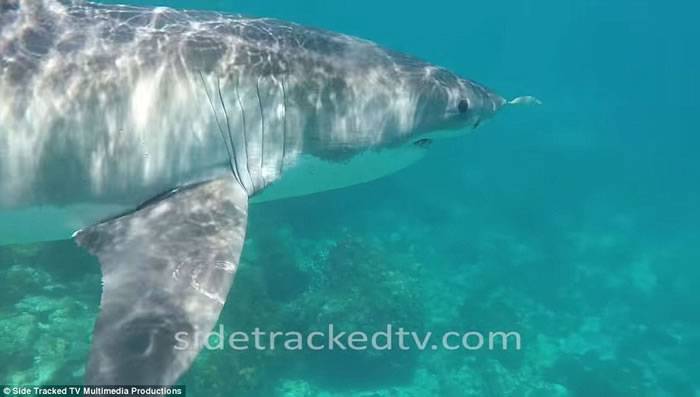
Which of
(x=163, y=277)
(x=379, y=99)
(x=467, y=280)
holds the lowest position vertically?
(x=467, y=280)

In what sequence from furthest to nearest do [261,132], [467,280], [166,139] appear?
[467,280] → [261,132] → [166,139]

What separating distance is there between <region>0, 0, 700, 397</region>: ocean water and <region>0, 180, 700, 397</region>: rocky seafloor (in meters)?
0.05

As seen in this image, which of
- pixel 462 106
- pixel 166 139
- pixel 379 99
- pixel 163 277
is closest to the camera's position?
pixel 163 277

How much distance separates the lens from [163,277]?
3375 millimetres

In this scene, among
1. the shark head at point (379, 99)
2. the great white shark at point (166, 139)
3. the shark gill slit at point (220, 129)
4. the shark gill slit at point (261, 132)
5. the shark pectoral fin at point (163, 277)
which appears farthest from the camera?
the shark head at point (379, 99)

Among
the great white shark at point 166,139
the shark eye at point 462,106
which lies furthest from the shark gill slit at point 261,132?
the shark eye at point 462,106

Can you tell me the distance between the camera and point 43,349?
33.5ft

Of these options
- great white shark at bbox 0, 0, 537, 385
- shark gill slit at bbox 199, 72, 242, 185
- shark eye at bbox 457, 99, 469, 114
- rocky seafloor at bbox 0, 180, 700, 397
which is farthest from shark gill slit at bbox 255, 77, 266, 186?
rocky seafloor at bbox 0, 180, 700, 397

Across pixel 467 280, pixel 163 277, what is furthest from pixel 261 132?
pixel 467 280

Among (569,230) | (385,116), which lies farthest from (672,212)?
(385,116)

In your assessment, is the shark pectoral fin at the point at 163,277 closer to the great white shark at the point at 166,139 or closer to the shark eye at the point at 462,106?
the great white shark at the point at 166,139

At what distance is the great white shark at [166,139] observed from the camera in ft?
10.8

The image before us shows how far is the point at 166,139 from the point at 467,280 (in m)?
17.9

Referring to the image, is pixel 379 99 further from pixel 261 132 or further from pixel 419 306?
pixel 419 306
